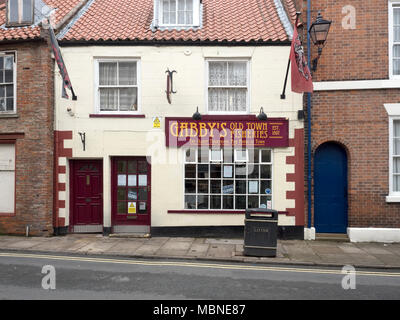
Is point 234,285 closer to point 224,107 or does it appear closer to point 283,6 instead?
point 224,107

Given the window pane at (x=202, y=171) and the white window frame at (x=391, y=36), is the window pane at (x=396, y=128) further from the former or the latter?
the window pane at (x=202, y=171)

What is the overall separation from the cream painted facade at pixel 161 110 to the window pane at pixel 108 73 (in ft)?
0.92

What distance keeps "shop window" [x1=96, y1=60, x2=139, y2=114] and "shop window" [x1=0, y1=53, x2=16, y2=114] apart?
2872 millimetres

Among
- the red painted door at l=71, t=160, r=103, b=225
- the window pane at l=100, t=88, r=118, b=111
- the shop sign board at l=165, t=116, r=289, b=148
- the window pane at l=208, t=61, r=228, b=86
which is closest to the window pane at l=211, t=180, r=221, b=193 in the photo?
the shop sign board at l=165, t=116, r=289, b=148

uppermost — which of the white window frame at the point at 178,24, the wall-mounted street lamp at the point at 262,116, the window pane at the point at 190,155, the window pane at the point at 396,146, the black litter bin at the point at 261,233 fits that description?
the white window frame at the point at 178,24

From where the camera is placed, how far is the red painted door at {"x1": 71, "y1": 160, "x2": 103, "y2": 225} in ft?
34.6

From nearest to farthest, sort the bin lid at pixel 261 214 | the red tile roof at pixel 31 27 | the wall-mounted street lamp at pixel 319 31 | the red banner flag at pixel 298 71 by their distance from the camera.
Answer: the bin lid at pixel 261 214
the red banner flag at pixel 298 71
the wall-mounted street lamp at pixel 319 31
the red tile roof at pixel 31 27

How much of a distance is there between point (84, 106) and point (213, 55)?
4.59 metres

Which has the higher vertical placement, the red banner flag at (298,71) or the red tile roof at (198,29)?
the red tile roof at (198,29)

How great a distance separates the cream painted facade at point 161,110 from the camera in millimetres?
10039

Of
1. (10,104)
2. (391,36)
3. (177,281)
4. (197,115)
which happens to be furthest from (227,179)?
(10,104)

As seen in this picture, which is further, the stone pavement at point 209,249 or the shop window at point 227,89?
the shop window at point 227,89

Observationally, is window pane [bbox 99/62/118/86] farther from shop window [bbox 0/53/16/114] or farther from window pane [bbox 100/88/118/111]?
shop window [bbox 0/53/16/114]

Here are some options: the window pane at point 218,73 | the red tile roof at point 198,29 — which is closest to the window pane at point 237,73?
the window pane at point 218,73
